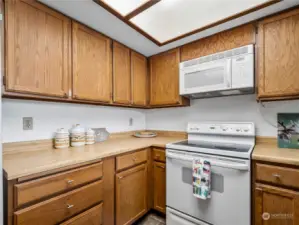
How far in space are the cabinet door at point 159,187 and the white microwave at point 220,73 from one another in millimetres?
953


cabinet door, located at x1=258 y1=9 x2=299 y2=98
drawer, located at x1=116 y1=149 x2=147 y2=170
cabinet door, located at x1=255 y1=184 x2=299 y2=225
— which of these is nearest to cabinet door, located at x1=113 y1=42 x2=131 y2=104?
drawer, located at x1=116 y1=149 x2=147 y2=170

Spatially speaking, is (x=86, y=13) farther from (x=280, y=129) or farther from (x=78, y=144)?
(x=280, y=129)

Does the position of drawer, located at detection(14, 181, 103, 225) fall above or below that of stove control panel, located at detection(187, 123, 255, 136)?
below

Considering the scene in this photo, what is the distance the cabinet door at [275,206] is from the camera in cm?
113

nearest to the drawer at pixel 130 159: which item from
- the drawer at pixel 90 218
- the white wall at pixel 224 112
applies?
the drawer at pixel 90 218

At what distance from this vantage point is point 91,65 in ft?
5.46

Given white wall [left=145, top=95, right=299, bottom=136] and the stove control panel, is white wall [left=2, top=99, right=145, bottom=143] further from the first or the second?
the stove control panel

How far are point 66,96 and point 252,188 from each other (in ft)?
5.94

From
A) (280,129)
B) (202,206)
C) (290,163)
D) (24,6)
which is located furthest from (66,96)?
(280,129)

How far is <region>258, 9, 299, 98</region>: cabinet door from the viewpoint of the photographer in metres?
1.39

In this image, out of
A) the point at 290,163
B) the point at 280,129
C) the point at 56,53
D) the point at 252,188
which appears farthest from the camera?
the point at 280,129

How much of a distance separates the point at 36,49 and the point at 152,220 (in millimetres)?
2077

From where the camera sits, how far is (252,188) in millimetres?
1281

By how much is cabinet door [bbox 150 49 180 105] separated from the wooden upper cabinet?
0.17 metres
